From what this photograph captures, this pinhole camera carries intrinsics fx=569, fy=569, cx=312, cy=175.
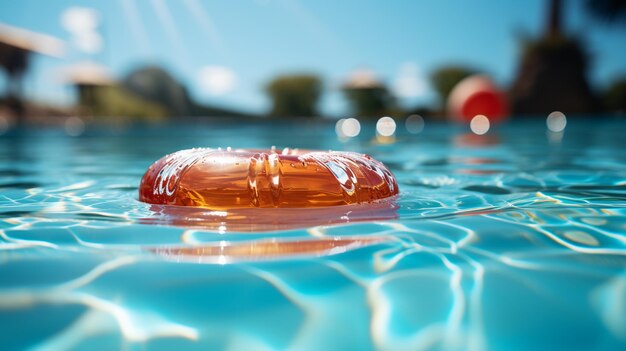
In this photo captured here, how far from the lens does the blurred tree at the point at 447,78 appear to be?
27891 mm

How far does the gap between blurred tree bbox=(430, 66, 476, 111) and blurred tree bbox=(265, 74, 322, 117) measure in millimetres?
6158

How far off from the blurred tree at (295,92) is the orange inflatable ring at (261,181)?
27092 mm

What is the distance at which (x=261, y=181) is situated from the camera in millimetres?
2322

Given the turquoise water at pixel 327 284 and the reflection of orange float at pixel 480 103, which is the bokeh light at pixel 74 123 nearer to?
the reflection of orange float at pixel 480 103

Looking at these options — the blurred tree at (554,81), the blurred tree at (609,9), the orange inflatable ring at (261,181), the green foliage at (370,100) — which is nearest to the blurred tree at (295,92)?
the green foliage at (370,100)

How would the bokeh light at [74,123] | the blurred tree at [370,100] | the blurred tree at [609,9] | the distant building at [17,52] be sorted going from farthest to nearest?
the blurred tree at [370,100], the blurred tree at [609,9], the bokeh light at [74,123], the distant building at [17,52]

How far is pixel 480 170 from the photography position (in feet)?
14.2

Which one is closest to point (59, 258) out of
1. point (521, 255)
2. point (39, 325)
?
point (39, 325)

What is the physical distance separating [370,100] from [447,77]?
3.99 m

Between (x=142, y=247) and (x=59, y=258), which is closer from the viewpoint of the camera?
(x=59, y=258)

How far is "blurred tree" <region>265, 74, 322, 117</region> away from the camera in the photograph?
29797 mm

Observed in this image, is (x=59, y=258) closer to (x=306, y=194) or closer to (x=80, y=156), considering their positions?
(x=306, y=194)

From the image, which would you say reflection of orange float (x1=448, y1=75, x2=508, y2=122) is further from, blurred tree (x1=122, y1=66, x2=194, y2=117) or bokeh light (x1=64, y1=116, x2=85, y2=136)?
blurred tree (x1=122, y1=66, x2=194, y2=117)

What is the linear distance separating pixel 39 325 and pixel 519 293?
3.63 feet
